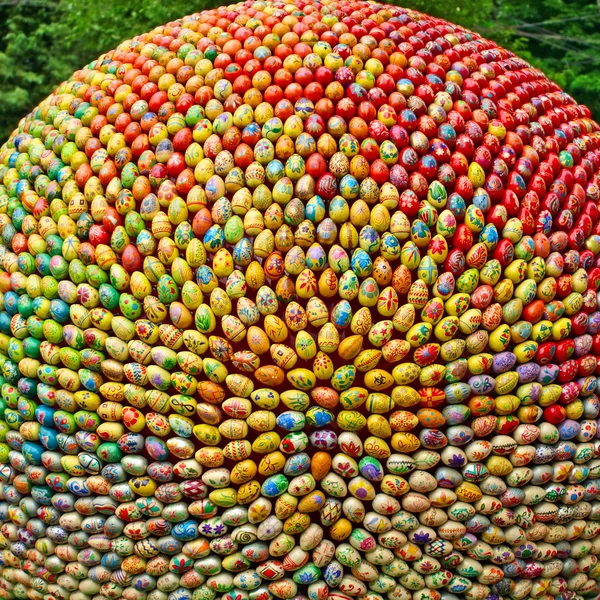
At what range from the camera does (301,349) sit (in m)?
1.64

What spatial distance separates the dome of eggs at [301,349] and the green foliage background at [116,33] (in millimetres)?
5915

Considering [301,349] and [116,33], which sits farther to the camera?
[116,33]

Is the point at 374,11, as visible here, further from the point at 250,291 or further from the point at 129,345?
the point at 129,345

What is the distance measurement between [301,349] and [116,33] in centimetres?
689

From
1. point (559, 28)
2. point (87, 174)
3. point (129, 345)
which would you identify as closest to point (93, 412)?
point (129, 345)

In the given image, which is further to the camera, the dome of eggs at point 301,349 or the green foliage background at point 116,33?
the green foliage background at point 116,33

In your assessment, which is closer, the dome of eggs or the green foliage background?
the dome of eggs

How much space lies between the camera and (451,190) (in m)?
1.78

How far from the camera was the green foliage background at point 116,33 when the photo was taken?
7449mm

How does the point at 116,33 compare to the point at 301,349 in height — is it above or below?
below

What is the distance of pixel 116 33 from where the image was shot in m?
7.57

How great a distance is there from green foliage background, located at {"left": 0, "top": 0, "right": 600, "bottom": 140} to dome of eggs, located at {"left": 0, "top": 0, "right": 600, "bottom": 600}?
591 centimetres

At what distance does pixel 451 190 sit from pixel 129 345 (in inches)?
34.2

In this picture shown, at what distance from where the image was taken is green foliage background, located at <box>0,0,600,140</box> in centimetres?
745
